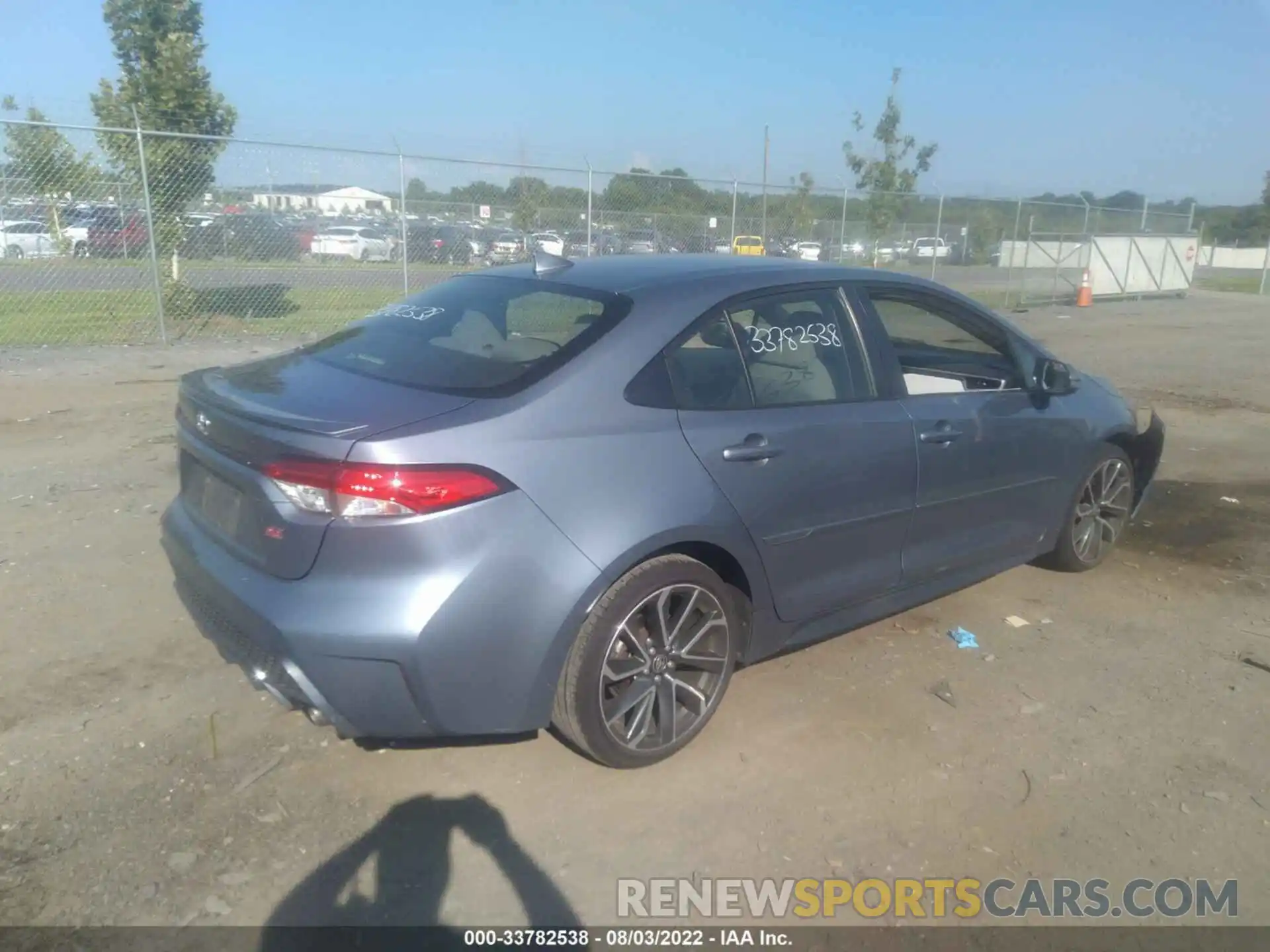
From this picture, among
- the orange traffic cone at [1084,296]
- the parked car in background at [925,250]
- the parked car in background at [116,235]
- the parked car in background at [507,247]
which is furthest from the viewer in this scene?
the orange traffic cone at [1084,296]

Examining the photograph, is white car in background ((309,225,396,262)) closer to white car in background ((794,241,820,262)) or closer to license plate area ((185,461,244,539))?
white car in background ((794,241,820,262))

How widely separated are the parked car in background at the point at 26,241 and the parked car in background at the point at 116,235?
0.43 meters

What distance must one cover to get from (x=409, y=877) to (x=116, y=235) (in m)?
11.2

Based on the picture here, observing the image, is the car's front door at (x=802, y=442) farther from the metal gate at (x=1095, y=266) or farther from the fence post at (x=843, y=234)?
the metal gate at (x=1095, y=266)

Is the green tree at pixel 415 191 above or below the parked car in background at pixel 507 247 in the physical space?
above

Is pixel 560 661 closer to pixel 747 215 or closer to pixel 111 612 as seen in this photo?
pixel 111 612

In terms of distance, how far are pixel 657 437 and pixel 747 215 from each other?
1459 centimetres

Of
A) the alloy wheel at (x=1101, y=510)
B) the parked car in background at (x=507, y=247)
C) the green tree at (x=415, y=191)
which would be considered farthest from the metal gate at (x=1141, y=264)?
the alloy wheel at (x=1101, y=510)

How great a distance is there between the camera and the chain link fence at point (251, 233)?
11000mm

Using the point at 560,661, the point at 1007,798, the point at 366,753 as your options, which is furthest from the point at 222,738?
the point at 1007,798

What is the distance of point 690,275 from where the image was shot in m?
3.55

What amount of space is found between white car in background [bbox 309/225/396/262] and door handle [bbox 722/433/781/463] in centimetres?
1111

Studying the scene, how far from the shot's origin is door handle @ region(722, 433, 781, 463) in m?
3.24

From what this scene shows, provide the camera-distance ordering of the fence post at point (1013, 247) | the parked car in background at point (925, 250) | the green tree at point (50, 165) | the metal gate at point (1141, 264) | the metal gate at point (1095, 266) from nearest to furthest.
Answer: the green tree at point (50, 165) → the fence post at point (1013, 247) → the parked car in background at point (925, 250) → the metal gate at point (1095, 266) → the metal gate at point (1141, 264)
